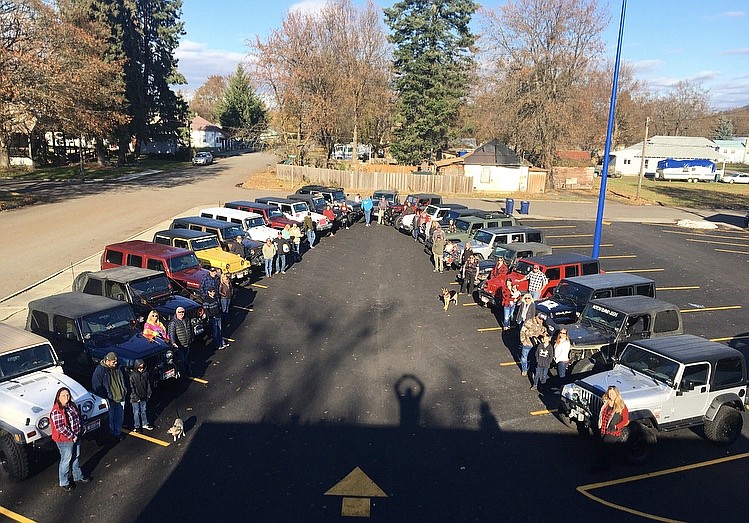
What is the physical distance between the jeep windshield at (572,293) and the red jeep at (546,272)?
1221 mm

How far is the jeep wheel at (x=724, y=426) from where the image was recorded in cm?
920

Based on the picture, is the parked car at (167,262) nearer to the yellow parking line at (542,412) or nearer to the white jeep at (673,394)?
the yellow parking line at (542,412)

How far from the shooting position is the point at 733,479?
8.34 m

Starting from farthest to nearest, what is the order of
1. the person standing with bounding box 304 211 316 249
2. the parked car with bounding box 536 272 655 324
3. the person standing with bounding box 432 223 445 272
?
the person standing with bounding box 304 211 316 249 → the person standing with bounding box 432 223 445 272 → the parked car with bounding box 536 272 655 324

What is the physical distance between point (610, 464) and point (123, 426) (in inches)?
320

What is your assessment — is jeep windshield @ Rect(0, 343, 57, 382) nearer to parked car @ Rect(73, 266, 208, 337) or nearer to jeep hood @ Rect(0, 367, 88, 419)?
jeep hood @ Rect(0, 367, 88, 419)

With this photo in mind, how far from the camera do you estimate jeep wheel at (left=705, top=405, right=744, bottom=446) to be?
30.2 feet

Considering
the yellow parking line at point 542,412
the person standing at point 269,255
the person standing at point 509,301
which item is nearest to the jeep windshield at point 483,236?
the person standing at point 509,301

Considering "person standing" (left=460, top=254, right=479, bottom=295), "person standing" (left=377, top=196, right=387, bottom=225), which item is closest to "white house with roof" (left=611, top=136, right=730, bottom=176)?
"person standing" (left=377, top=196, right=387, bottom=225)

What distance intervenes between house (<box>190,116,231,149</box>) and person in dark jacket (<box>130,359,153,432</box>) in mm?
94858

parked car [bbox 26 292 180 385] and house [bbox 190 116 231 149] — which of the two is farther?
house [bbox 190 116 231 149]

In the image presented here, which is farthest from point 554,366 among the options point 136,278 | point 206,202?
point 206,202

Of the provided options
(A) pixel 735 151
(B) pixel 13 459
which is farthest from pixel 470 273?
(A) pixel 735 151

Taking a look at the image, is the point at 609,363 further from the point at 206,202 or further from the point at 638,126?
the point at 638,126
